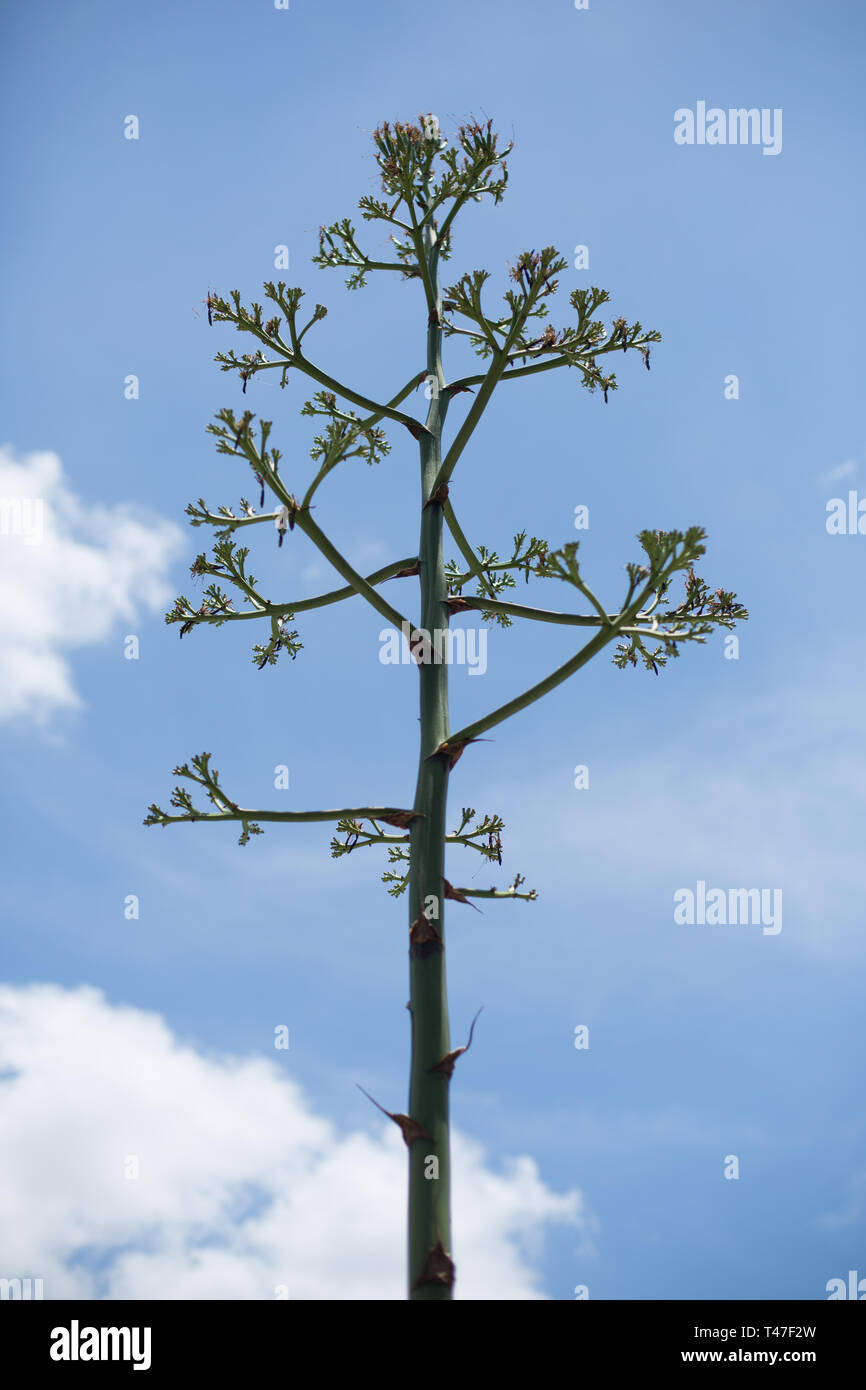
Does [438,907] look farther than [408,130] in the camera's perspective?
No

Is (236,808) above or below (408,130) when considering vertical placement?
below

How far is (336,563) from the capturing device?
4.43 meters

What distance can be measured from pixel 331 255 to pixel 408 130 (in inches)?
31.0

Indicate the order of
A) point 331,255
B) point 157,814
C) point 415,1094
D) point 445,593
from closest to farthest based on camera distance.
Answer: point 415,1094
point 157,814
point 445,593
point 331,255

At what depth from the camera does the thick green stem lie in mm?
3686

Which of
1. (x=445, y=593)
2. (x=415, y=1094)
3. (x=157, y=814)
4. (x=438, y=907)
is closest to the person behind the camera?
(x=415, y=1094)

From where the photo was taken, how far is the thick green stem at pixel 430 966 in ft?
12.1

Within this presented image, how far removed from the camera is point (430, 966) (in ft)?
13.5
